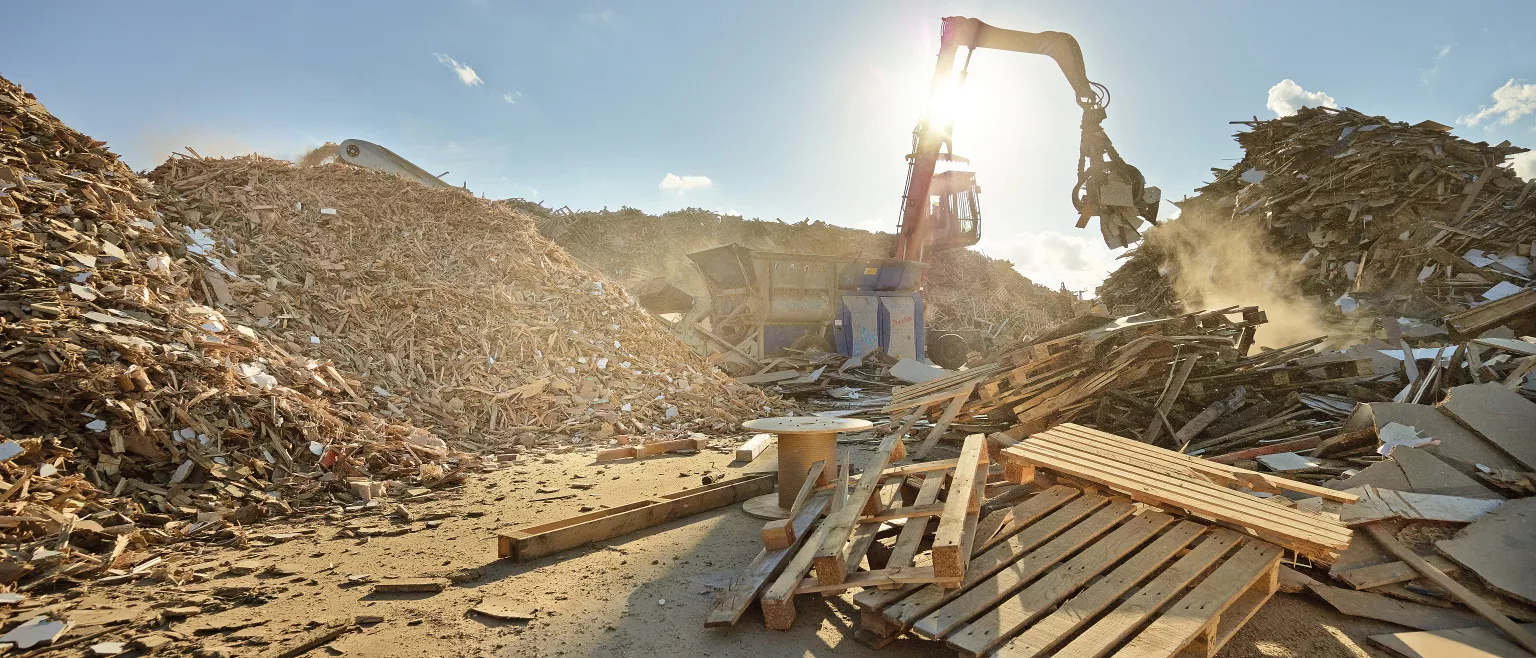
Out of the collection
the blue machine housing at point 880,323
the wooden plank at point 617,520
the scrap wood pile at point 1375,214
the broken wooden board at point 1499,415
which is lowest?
the wooden plank at point 617,520

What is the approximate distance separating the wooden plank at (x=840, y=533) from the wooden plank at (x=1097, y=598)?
77 cm

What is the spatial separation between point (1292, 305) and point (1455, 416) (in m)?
7.21

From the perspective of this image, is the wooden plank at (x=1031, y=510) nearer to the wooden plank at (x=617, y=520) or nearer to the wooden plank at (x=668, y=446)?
the wooden plank at (x=617, y=520)

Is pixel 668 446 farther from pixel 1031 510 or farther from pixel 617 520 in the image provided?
pixel 1031 510

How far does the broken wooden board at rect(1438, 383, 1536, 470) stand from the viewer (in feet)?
14.1

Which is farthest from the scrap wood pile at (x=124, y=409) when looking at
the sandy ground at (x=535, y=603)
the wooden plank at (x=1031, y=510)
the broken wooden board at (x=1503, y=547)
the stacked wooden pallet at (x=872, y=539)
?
the broken wooden board at (x=1503, y=547)

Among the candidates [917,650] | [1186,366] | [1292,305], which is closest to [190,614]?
[917,650]

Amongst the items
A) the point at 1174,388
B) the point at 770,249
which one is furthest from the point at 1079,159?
the point at 770,249

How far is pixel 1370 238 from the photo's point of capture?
10141 mm

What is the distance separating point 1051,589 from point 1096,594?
17 centimetres

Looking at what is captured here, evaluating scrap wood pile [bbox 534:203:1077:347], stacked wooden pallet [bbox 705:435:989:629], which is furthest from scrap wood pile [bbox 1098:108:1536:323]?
stacked wooden pallet [bbox 705:435:989:629]

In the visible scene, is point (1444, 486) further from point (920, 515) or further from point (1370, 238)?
point (1370, 238)

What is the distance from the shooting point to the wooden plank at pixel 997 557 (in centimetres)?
265

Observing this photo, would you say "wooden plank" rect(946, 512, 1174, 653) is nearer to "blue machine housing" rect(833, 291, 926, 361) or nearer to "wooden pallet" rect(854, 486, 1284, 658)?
"wooden pallet" rect(854, 486, 1284, 658)
